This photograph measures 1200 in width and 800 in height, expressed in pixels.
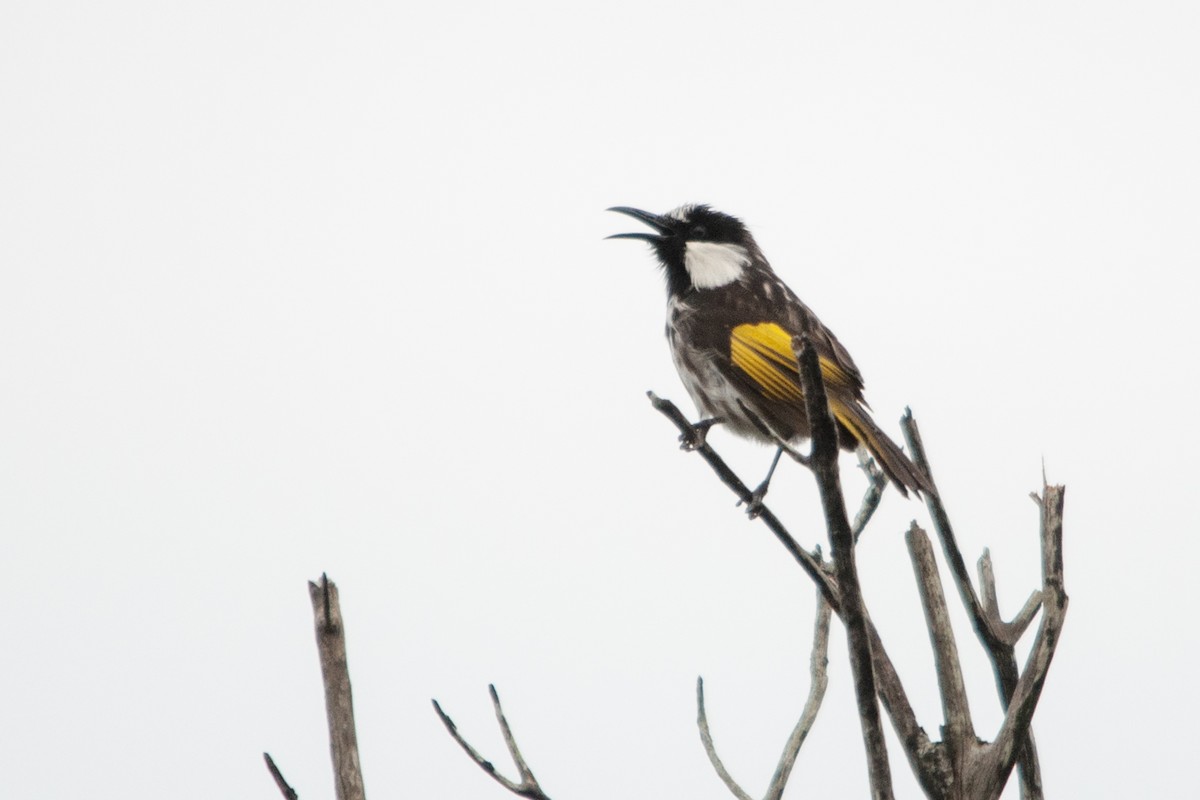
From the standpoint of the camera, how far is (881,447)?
4059 millimetres

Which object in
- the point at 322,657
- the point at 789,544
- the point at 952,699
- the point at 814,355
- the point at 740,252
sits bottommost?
the point at 952,699

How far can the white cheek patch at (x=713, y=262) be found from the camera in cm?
598

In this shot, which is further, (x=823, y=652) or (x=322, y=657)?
(x=823, y=652)

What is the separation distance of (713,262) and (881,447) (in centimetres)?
229

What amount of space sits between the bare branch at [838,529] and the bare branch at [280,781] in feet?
3.05

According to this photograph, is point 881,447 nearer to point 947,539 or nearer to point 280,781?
point 947,539

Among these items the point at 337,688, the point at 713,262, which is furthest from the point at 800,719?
the point at 713,262

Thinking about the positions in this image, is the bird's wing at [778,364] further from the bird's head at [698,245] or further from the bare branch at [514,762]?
the bare branch at [514,762]

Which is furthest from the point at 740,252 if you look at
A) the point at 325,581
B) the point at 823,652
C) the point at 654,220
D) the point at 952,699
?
the point at 325,581

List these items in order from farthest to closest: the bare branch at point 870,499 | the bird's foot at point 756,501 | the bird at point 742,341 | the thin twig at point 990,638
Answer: the bird at point 742,341 < the bare branch at point 870,499 < the bird's foot at point 756,501 < the thin twig at point 990,638

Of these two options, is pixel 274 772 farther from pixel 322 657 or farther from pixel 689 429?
pixel 689 429

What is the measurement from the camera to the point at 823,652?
2992 mm

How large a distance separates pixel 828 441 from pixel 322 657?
3.02ft

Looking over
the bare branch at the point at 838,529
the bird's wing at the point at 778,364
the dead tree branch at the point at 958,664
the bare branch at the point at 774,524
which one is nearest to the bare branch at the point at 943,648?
the dead tree branch at the point at 958,664
